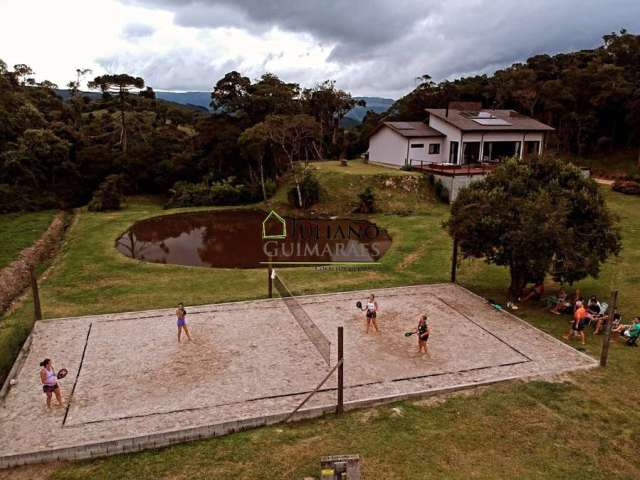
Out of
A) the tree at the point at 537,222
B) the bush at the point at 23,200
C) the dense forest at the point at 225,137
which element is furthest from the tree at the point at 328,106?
the tree at the point at 537,222

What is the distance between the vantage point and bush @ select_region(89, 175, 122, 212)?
38.2 metres

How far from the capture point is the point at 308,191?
1463 inches

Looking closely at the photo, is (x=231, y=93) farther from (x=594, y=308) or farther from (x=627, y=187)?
(x=594, y=308)

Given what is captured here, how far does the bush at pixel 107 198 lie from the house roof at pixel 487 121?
28342 millimetres

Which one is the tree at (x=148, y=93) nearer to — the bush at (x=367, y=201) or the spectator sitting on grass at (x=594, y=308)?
the bush at (x=367, y=201)

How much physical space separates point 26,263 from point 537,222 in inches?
910

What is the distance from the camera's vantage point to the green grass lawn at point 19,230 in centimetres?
2486

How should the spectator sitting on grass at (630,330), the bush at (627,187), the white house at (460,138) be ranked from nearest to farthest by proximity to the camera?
the spectator sitting on grass at (630,330), the bush at (627,187), the white house at (460,138)

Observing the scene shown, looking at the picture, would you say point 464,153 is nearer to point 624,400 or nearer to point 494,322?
point 494,322

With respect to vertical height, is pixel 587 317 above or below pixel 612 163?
below

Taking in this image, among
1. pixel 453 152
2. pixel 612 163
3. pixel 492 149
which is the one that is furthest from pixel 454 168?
pixel 612 163

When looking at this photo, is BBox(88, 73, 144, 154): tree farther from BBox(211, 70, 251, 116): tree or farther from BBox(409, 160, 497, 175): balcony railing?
BBox(409, 160, 497, 175): balcony railing

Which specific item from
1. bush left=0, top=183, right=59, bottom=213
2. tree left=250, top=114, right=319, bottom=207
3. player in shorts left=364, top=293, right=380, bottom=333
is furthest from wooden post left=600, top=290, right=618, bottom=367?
bush left=0, top=183, right=59, bottom=213

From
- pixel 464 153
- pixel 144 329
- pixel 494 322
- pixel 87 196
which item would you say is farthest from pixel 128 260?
pixel 464 153
